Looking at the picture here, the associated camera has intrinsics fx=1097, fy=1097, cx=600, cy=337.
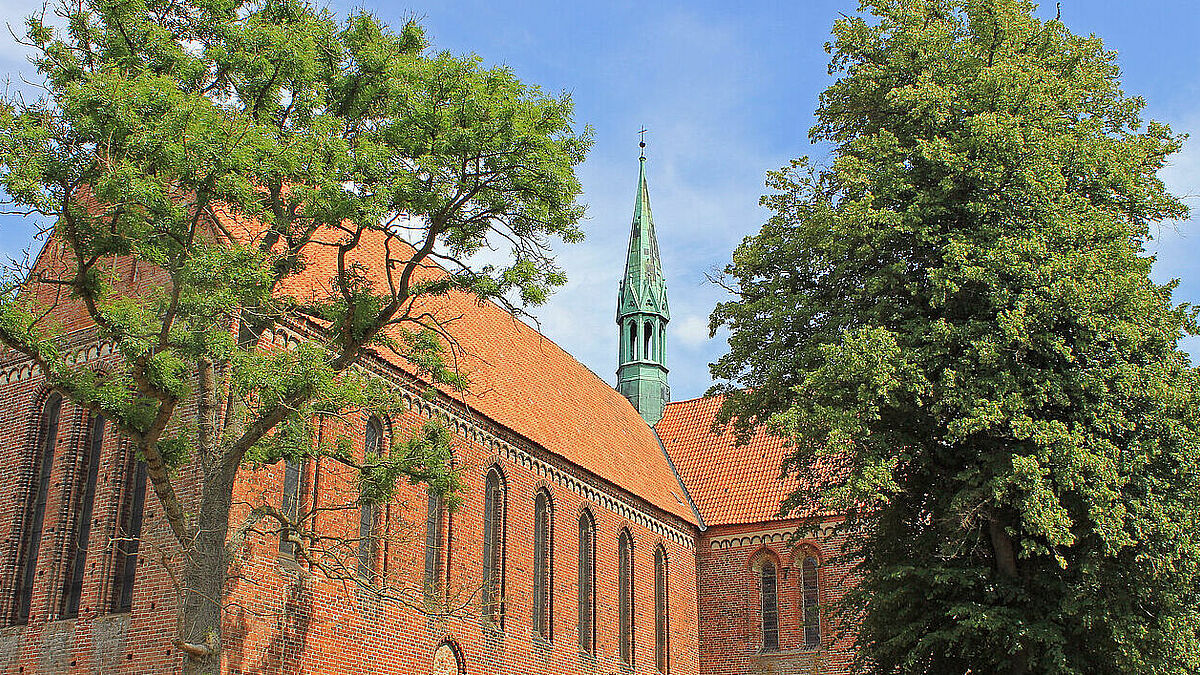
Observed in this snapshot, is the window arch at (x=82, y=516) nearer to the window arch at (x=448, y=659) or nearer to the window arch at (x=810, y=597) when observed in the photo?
the window arch at (x=448, y=659)

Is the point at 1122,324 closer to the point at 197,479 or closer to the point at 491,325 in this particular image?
the point at 197,479

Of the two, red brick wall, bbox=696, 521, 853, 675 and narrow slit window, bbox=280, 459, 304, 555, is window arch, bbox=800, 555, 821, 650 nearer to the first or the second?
red brick wall, bbox=696, 521, 853, 675

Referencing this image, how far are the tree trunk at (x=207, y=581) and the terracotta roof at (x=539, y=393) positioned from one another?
18.2 feet

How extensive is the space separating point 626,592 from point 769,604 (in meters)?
4.81

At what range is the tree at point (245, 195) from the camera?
10203 millimetres

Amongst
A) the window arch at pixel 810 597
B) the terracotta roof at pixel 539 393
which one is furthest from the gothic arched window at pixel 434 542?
the window arch at pixel 810 597

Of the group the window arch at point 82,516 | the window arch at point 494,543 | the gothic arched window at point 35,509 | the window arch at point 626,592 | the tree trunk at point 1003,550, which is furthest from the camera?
the window arch at point 626,592

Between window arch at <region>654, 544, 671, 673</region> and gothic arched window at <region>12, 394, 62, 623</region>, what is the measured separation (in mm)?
14325

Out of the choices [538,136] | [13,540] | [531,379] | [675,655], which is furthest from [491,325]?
[538,136]

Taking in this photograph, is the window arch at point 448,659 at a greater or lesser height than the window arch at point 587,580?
lesser

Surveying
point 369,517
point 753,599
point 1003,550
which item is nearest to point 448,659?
point 369,517

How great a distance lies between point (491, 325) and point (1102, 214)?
514 inches

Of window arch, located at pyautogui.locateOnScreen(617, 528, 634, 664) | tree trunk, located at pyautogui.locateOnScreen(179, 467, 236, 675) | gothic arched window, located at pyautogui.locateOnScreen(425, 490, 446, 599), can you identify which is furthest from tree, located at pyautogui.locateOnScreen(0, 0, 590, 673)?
window arch, located at pyautogui.locateOnScreen(617, 528, 634, 664)

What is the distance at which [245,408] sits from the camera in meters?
11.5
